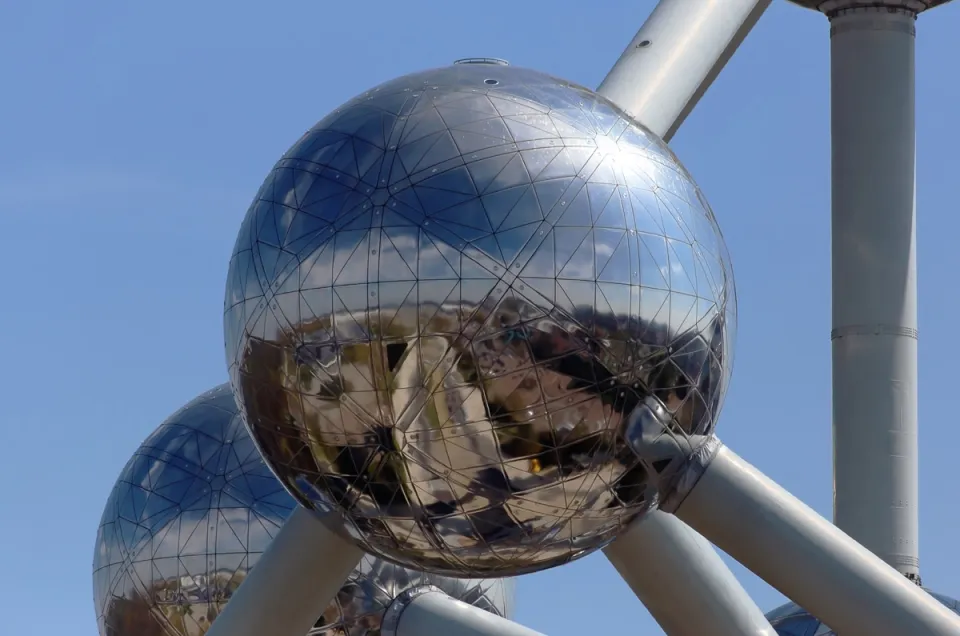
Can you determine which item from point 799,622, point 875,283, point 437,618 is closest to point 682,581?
point 799,622

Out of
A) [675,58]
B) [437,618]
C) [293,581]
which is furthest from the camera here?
[675,58]

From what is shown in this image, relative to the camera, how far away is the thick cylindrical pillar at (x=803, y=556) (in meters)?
11.5

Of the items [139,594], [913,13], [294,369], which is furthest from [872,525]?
[294,369]

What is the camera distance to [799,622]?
13.9m

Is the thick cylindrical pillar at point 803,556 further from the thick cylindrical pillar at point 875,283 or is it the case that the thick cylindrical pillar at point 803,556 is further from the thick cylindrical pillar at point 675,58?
the thick cylindrical pillar at point 875,283

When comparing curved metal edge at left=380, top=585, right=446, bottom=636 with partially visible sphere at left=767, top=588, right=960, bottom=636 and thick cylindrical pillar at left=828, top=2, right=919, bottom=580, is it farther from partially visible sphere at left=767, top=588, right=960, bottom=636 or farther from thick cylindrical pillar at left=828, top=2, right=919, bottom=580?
thick cylindrical pillar at left=828, top=2, right=919, bottom=580

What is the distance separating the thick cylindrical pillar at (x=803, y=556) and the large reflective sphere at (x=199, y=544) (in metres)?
3.96

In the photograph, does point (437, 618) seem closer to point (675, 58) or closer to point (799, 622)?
point (799, 622)

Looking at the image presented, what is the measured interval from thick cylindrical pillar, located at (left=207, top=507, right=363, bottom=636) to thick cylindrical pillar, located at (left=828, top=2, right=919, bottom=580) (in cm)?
456

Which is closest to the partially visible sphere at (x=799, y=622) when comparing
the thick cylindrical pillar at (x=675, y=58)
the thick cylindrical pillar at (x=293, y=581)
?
the thick cylindrical pillar at (x=293, y=581)

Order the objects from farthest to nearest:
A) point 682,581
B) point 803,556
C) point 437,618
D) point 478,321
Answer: point 437,618
point 682,581
point 803,556
point 478,321

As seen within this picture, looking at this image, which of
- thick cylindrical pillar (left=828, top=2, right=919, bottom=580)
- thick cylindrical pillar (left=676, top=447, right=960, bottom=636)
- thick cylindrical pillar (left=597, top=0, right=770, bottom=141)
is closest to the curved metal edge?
thick cylindrical pillar (left=828, top=2, right=919, bottom=580)

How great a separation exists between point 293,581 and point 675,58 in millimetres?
4610

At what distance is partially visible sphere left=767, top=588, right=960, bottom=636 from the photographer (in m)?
13.8
